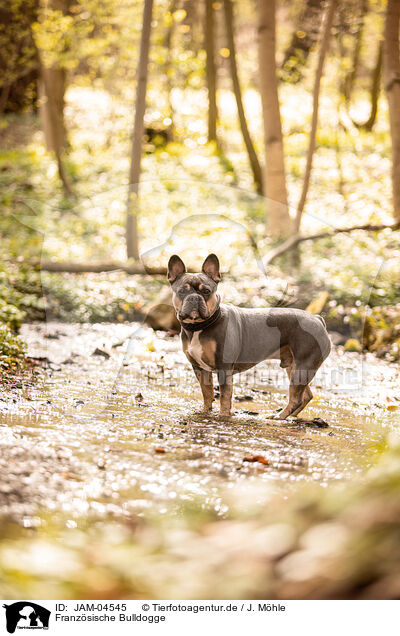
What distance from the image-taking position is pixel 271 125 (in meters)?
8.69

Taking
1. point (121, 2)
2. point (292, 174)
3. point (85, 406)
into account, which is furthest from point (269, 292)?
point (121, 2)

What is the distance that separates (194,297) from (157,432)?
828 mm

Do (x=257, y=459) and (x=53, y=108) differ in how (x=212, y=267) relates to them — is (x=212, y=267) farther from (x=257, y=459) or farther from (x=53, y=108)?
(x=53, y=108)

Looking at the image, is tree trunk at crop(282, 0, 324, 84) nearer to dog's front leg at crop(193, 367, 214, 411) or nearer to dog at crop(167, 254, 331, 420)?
dog at crop(167, 254, 331, 420)

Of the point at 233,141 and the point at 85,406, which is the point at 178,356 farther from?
the point at 233,141

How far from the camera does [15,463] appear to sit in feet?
9.57

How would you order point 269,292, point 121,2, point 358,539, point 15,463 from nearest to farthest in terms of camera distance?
point 358,539, point 15,463, point 269,292, point 121,2

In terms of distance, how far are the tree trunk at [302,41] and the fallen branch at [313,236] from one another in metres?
3.35

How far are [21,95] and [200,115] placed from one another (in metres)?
4.14

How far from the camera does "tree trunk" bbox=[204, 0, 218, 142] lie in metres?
11.4

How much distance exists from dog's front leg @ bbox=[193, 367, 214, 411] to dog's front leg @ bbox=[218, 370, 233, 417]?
96mm

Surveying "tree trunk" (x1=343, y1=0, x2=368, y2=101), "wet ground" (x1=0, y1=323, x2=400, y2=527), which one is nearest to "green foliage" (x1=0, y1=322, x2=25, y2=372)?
"wet ground" (x1=0, y1=323, x2=400, y2=527)
